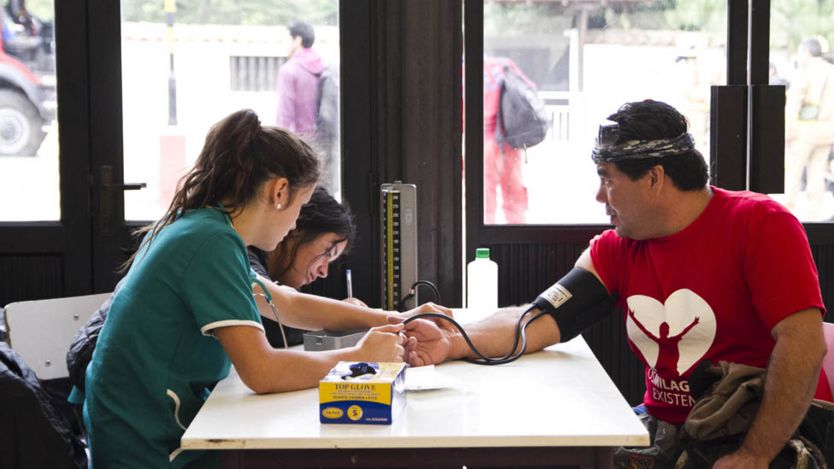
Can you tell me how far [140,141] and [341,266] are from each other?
80 centimetres

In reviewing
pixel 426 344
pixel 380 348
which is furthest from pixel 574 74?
pixel 380 348

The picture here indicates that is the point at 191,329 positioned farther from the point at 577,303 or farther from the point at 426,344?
the point at 577,303

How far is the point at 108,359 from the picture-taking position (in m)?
1.94

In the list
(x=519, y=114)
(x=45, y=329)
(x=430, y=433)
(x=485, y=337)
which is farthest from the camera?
(x=519, y=114)

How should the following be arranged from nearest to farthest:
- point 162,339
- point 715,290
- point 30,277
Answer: point 162,339 → point 715,290 → point 30,277

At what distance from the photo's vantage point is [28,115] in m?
3.40

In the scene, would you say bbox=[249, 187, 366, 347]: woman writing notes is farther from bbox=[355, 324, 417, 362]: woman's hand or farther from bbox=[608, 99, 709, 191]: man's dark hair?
bbox=[608, 99, 709, 191]: man's dark hair

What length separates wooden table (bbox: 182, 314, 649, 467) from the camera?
167 cm

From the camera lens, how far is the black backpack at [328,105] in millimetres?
3479

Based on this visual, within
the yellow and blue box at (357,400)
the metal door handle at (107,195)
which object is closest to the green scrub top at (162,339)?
the yellow and blue box at (357,400)

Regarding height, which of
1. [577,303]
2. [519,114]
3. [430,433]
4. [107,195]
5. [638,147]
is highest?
[519,114]

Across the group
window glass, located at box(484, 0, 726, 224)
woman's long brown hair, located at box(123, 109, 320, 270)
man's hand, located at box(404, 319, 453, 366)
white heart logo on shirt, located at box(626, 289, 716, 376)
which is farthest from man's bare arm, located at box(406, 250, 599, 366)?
window glass, located at box(484, 0, 726, 224)

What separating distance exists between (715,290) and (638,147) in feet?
1.17

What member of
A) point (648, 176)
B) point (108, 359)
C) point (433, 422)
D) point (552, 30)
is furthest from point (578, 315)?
point (552, 30)
